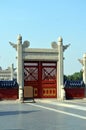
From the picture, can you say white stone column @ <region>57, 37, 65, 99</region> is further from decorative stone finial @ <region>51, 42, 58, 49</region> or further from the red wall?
the red wall

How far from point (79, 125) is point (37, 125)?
1.38 m

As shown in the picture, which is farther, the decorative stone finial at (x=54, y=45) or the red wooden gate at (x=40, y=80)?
the decorative stone finial at (x=54, y=45)

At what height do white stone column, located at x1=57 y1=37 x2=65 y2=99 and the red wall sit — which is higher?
white stone column, located at x1=57 y1=37 x2=65 y2=99

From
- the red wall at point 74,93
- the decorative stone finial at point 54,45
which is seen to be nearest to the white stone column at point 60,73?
the decorative stone finial at point 54,45

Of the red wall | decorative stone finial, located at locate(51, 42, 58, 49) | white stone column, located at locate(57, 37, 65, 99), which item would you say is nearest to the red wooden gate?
white stone column, located at locate(57, 37, 65, 99)

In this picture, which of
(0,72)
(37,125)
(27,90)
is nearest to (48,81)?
(27,90)

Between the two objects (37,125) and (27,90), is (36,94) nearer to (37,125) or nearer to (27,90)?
(27,90)

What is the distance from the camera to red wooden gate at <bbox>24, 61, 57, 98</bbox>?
34156 millimetres

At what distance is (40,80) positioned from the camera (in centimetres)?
3422

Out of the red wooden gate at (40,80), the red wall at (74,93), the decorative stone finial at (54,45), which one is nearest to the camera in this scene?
the red wooden gate at (40,80)

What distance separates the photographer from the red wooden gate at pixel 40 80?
34.2m

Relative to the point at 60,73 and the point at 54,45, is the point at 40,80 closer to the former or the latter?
the point at 60,73

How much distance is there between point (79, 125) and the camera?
13.3 metres

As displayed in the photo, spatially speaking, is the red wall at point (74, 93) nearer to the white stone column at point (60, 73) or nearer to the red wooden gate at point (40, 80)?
the white stone column at point (60, 73)
